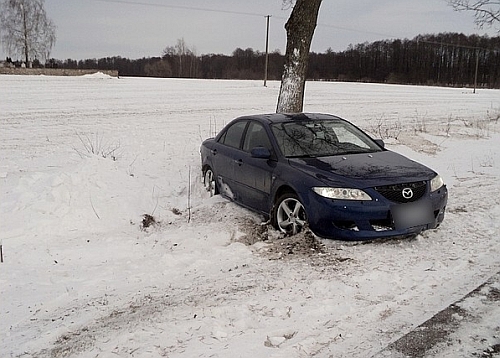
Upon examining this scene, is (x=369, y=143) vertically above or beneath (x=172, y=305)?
above

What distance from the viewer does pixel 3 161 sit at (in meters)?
10.8

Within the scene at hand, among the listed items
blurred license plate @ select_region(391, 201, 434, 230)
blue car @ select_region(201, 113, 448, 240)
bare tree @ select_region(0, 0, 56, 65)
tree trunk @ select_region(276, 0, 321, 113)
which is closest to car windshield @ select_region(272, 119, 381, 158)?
blue car @ select_region(201, 113, 448, 240)

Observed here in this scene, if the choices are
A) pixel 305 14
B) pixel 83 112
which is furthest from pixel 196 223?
pixel 83 112

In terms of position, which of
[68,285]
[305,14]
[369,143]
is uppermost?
[305,14]

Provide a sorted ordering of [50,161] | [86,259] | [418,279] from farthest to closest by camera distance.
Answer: [50,161] < [86,259] < [418,279]

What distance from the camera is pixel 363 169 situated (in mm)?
5766

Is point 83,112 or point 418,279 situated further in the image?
point 83,112

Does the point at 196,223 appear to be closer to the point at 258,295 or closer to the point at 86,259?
the point at 86,259

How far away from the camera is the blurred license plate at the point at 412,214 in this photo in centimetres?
534

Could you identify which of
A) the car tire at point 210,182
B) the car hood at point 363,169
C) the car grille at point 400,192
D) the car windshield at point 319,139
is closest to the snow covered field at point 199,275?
the car tire at point 210,182

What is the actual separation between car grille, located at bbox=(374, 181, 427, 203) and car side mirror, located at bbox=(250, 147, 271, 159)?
Result: 1559 millimetres

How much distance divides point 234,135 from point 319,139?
4.84 ft

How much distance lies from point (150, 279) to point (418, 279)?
2558 millimetres

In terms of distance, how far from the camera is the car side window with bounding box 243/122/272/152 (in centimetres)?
671
